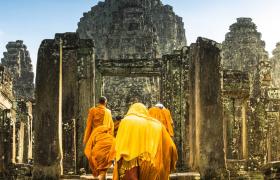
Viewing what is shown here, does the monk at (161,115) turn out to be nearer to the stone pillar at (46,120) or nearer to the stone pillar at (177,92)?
the stone pillar at (46,120)

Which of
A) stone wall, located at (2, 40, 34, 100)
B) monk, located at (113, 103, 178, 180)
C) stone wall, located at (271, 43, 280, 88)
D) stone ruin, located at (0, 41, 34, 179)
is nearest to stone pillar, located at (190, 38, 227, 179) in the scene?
monk, located at (113, 103, 178, 180)

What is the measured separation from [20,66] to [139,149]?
2555 cm

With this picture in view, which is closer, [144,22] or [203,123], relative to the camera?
[203,123]

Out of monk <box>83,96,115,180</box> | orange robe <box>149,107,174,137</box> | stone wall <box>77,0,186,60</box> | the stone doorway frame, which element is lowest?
monk <box>83,96,115,180</box>

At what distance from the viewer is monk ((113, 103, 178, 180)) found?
6.50 m

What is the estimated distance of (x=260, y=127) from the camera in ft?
57.0

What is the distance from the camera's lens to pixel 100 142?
32.7 feet

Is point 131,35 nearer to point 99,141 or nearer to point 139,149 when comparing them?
point 99,141

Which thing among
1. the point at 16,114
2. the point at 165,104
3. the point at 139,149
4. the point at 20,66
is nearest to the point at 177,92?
the point at 165,104

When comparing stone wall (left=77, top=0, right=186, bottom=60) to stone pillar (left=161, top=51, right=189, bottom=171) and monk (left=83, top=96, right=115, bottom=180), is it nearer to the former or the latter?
stone pillar (left=161, top=51, right=189, bottom=171)

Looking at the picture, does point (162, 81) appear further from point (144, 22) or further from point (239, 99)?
point (144, 22)

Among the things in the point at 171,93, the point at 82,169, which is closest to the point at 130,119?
the point at 82,169

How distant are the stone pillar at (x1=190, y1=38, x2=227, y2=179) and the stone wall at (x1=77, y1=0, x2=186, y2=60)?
645 inches

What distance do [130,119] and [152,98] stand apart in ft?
61.7
